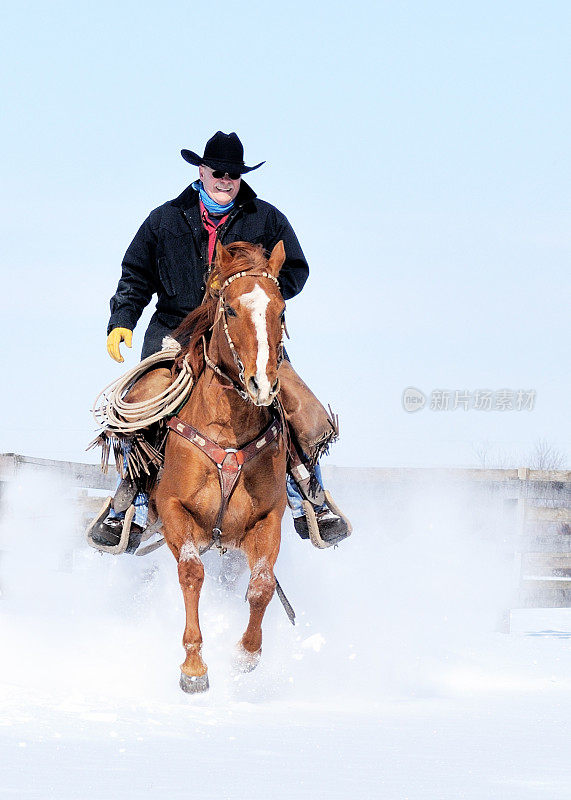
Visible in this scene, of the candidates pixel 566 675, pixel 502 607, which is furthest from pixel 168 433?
pixel 502 607

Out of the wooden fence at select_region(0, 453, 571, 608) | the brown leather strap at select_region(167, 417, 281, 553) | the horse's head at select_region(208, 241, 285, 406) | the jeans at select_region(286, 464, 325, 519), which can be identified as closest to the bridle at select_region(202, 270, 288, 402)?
the horse's head at select_region(208, 241, 285, 406)

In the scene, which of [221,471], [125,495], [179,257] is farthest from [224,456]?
[179,257]

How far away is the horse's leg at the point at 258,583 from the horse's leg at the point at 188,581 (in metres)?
0.28

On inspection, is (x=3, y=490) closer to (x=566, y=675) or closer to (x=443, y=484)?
(x=443, y=484)

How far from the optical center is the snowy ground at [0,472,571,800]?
12.5 ft

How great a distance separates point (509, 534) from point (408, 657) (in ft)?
16.8

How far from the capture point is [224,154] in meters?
6.11

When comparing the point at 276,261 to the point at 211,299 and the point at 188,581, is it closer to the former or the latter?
the point at 211,299

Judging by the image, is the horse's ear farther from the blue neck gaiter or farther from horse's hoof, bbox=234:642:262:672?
horse's hoof, bbox=234:642:262:672

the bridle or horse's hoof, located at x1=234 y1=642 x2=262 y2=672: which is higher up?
the bridle

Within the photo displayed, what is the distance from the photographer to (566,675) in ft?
23.2

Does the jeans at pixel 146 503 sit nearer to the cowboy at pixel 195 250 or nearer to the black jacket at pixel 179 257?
the cowboy at pixel 195 250

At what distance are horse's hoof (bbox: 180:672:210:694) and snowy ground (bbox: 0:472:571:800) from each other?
8 centimetres

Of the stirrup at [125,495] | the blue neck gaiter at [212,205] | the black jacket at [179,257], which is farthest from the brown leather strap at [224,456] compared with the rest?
the blue neck gaiter at [212,205]
